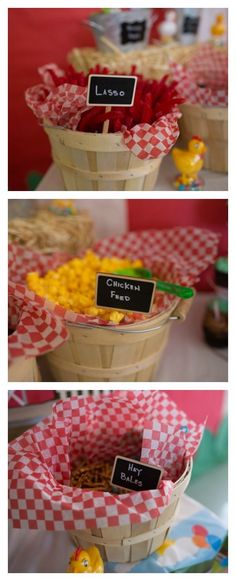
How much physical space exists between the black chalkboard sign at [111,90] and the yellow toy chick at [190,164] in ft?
1.02

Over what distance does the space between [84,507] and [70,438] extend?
30 cm

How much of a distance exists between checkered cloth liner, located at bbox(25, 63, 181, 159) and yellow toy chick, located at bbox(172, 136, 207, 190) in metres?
0.18

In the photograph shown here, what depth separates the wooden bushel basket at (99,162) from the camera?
46.1 inches

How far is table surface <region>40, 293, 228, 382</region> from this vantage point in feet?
5.52

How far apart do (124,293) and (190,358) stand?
59 cm

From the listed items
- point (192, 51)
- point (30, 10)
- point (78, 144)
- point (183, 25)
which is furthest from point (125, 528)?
point (30, 10)

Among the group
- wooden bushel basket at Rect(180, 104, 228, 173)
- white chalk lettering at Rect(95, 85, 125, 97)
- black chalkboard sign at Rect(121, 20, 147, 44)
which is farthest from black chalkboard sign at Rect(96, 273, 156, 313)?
black chalkboard sign at Rect(121, 20, 147, 44)

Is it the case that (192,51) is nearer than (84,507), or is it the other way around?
(84,507)

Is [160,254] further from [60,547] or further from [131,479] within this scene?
[60,547]

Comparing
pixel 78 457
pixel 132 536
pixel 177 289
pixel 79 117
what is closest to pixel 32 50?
pixel 79 117

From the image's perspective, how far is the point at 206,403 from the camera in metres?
2.09

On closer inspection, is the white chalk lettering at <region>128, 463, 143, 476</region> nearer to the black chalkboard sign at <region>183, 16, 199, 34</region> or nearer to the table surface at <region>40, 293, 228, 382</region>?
the table surface at <region>40, 293, 228, 382</region>

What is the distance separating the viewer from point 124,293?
4.12ft

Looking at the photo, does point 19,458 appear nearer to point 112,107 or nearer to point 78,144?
point 78,144
